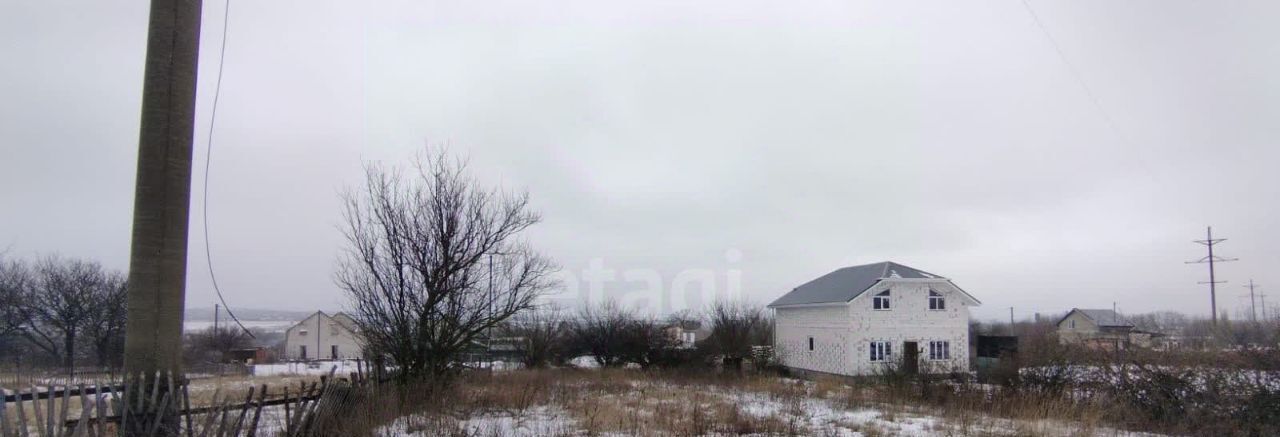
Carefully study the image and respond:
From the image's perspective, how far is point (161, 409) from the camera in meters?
5.61

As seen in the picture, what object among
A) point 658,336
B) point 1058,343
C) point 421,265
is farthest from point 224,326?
point 1058,343

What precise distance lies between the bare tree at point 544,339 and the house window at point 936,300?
51.0ft

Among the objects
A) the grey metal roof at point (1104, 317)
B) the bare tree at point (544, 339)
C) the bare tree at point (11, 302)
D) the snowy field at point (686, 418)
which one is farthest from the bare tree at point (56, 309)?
the grey metal roof at point (1104, 317)

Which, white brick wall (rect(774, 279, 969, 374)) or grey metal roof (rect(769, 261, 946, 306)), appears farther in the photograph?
grey metal roof (rect(769, 261, 946, 306))

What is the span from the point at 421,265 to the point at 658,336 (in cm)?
1986

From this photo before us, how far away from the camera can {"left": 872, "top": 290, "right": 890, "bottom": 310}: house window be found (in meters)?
32.1

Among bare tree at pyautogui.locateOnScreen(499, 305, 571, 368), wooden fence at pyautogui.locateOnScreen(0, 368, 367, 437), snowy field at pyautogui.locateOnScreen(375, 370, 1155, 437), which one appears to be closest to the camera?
wooden fence at pyautogui.locateOnScreen(0, 368, 367, 437)

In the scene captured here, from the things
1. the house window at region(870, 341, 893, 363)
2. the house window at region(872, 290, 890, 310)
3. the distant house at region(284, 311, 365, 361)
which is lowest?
the distant house at region(284, 311, 365, 361)

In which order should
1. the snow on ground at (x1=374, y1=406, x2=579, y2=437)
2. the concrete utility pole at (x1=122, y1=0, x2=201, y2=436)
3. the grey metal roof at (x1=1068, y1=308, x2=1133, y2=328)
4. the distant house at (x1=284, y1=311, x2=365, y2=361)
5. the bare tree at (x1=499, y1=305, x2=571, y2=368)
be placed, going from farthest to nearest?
the distant house at (x1=284, y1=311, x2=365, y2=361) < the grey metal roof at (x1=1068, y1=308, x2=1133, y2=328) < the bare tree at (x1=499, y1=305, x2=571, y2=368) < the snow on ground at (x1=374, y1=406, x2=579, y2=437) < the concrete utility pole at (x1=122, y1=0, x2=201, y2=436)

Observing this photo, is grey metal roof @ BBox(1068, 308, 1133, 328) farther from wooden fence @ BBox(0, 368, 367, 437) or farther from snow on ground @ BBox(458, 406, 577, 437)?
wooden fence @ BBox(0, 368, 367, 437)

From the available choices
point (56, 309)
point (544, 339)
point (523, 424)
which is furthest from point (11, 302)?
point (523, 424)

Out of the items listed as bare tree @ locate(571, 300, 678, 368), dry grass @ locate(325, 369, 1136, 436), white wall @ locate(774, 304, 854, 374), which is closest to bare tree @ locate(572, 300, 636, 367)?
bare tree @ locate(571, 300, 678, 368)

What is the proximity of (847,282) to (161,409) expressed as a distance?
31.8 m

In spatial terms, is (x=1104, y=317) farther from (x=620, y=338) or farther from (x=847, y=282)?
(x=620, y=338)
